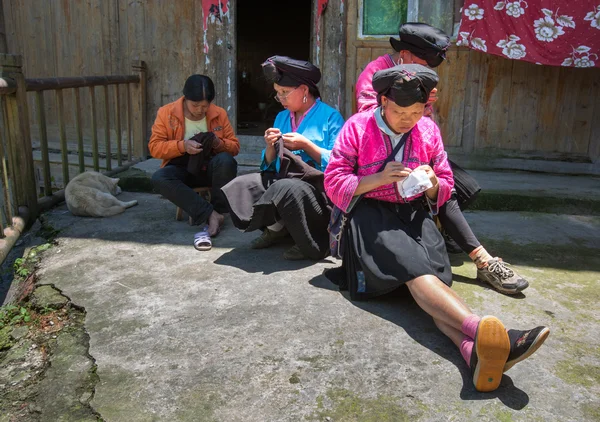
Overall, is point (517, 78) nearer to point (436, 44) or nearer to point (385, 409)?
point (436, 44)

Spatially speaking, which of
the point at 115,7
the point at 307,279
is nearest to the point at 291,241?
the point at 307,279

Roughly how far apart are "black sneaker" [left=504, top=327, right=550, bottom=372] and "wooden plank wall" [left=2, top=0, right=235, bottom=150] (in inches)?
193

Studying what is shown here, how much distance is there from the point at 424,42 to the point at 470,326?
1794 mm

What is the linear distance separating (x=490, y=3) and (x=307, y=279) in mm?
3768

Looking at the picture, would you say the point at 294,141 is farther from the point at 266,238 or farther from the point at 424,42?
the point at 424,42

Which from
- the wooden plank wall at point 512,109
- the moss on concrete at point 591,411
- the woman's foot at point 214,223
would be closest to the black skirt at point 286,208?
the woman's foot at point 214,223

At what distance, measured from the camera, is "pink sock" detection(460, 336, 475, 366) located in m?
2.28

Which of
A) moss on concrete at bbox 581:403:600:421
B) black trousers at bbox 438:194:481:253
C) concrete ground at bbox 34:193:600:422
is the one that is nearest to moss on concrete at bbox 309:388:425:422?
concrete ground at bbox 34:193:600:422

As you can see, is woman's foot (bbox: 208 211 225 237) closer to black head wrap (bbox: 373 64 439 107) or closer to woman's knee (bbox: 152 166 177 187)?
woman's knee (bbox: 152 166 177 187)

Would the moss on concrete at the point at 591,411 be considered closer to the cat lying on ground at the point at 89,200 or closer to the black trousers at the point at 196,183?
the black trousers at the point at 196,183

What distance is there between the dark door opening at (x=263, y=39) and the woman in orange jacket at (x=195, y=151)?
8.15 metres

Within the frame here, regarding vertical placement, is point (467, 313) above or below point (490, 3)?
below

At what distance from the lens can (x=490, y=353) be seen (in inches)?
84.3

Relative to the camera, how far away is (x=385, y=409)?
208 centimetres
